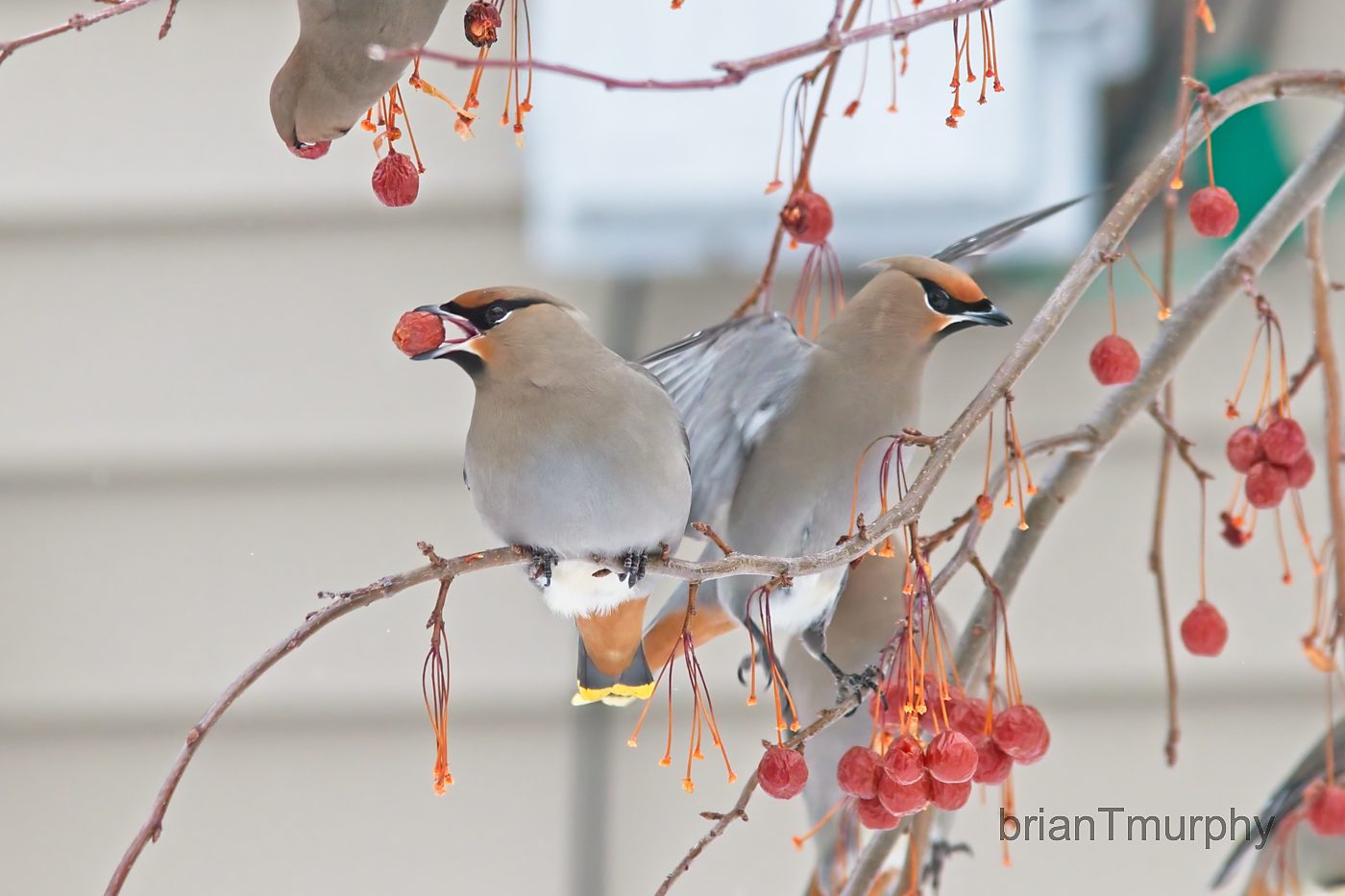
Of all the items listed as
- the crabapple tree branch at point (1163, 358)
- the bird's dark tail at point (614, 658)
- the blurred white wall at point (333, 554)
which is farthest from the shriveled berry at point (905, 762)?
the blurred white wall at point (333, 554)

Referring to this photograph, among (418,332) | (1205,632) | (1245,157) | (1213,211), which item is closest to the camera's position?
(418,332)

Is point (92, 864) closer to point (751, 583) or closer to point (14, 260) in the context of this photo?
point (14, 260)

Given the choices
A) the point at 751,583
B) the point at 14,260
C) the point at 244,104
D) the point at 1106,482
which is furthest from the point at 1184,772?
the point at 14,260

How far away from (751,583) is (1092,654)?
1166mm

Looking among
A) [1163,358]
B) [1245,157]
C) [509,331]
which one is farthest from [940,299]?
[1245,157]

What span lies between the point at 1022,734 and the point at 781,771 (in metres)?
0.16

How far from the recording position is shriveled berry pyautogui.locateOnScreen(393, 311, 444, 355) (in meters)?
0.71

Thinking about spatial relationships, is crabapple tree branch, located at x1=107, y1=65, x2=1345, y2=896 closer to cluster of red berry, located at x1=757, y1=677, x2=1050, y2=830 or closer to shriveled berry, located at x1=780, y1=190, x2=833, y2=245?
cluster of red berry, located at x1=757, y1=677, x2=1050, y2=830

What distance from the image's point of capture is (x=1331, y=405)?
84cm

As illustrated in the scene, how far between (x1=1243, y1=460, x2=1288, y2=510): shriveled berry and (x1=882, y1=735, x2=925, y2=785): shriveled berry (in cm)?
34

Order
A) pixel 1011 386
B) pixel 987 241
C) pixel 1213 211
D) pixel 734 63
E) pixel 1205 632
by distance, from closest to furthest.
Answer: pixel 734 63 → pixel 1011 386 → pixel 1213 211 → pixel 987 241 → pixel 1205 632

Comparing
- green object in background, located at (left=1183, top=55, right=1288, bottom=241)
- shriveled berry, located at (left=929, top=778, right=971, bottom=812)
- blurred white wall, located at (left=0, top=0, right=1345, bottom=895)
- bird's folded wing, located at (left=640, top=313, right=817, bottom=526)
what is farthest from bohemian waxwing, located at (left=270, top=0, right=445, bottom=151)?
green object in background, located at (left=1183, top=55, right=1288, bottom=241)

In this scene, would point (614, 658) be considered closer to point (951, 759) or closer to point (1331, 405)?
point (951, 759)

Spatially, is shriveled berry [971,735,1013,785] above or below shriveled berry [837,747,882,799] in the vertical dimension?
above
